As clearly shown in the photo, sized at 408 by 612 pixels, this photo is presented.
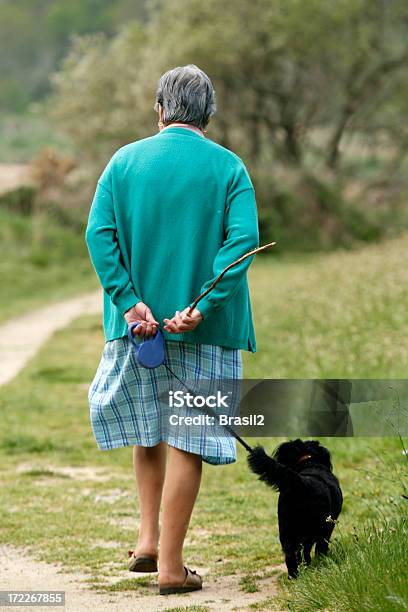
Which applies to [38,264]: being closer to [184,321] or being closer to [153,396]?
[153,396]

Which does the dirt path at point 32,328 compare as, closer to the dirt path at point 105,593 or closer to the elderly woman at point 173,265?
the dirt path at point 105,593

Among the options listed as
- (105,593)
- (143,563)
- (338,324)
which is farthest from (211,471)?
(338,324)

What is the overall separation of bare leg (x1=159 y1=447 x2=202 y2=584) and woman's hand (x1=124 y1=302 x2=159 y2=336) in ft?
1.62

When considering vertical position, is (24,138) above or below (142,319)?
above

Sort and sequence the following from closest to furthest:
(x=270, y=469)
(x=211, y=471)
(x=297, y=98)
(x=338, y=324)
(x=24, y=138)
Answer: (x=270, y=469) → (x=211, y=471) → (x=338, y=324) → (x=297, y=98) → (x=24, y=138)

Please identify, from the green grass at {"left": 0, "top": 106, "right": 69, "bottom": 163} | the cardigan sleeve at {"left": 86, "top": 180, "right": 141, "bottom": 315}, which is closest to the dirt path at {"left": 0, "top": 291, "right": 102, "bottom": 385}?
the cardigan sleeve at {"left": 86, "top": 180, "right": 141, "bottom": 315}

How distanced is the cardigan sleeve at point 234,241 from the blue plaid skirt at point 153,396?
0.25 meters

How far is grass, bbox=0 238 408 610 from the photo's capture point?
4.93 metres

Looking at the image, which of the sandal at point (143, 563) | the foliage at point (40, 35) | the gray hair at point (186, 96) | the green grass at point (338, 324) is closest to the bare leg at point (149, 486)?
the sandal at point (143, 563)

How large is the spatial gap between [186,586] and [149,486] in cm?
46

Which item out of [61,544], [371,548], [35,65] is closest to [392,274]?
[61,544]

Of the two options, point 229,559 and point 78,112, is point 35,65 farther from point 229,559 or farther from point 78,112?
point 229,559

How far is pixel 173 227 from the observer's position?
4238mm

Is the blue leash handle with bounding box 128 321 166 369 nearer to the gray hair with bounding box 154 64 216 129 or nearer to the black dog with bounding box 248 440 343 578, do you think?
the black dog with bounding box 248 440 343 578
